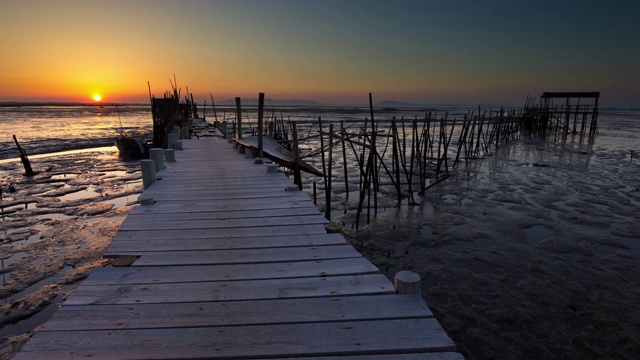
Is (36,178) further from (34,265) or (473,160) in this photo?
(473,160)

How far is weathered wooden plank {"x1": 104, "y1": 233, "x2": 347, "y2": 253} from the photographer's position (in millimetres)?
4016

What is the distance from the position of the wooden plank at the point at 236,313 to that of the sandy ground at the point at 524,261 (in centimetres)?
216

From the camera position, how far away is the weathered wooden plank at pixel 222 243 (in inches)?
158

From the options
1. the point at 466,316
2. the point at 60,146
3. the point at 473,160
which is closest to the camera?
the point at 466,316

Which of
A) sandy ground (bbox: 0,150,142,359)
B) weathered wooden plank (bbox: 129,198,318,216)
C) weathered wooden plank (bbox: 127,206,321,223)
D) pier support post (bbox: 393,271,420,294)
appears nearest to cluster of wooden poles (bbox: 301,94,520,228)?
weathered wooden plank (bbox: 129,198,318,216)

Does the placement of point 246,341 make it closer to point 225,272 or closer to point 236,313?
point 236,313

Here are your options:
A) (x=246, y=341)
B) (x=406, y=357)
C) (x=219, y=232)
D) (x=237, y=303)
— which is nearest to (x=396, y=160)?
(x=219, y=232)

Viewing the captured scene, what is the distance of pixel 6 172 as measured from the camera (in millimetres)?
14898

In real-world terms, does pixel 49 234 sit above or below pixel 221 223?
below

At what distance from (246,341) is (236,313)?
0.38m

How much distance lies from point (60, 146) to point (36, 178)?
12.9m

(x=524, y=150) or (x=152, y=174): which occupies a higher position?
(x=152, y=174)

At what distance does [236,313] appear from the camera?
2732 millimetres

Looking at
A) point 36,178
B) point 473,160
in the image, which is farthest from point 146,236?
point 473,160
